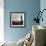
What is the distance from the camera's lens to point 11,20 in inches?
227

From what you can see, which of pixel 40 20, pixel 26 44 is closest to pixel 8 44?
pixel 26 44

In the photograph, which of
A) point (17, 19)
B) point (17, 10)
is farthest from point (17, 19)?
point (17, 10)

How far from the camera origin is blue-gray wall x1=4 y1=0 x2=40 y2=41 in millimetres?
5734

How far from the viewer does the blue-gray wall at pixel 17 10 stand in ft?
18.8

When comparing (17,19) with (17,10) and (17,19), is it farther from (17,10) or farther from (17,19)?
(17,10)

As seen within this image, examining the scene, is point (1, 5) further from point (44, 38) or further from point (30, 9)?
point (44, 38)

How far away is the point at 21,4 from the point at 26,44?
257 cm

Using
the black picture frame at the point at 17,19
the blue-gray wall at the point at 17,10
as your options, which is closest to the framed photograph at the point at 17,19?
the black picture frame at the point at 17,19

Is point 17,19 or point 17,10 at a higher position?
point 17,10

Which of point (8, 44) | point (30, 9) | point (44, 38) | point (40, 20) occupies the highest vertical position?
point (30, 9)

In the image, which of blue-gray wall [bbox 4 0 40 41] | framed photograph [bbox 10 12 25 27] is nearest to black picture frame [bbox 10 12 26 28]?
framed photograph [bbox 10 12 25 27]

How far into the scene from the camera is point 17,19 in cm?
579

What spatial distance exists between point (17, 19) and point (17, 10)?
1.20ft

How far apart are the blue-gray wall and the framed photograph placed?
122 mm
